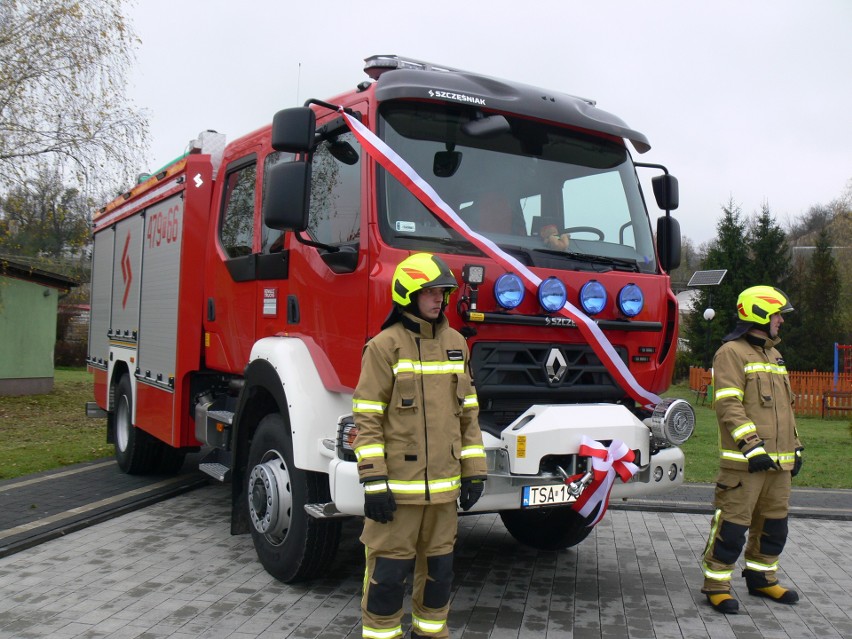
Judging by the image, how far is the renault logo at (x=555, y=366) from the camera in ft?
14.9

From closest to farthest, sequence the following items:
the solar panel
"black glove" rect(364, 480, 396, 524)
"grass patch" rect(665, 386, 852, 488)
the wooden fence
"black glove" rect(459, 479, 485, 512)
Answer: "black glove" rect(364, 480, 396, 524), "black glove" rect(459, 479, 485, 512), the solar panel, "grass patch" rect(665, 386, 852, 488), the wooden fence

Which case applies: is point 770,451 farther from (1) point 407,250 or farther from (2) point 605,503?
(1) point 407,250

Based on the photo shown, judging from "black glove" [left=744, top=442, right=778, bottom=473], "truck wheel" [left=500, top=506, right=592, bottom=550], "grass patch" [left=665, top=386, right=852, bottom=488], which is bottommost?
"grass patch" [left=665, top=386, right=852, bottom=488]

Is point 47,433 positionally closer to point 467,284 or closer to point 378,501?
point 467,284

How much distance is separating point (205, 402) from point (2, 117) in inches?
477

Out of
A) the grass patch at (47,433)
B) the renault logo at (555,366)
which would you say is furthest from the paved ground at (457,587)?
the grass patch at (47,433)

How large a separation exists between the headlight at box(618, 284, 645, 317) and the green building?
61.9ft

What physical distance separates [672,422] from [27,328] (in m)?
20.3

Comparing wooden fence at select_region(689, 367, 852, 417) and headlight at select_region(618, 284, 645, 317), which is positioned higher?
headlight at select_region(618, 284, 645, 317)

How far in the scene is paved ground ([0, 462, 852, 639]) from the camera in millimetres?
4340

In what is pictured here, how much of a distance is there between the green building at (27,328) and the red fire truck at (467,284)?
1725 centimetres

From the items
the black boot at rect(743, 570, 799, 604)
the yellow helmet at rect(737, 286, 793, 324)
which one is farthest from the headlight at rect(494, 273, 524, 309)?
the black boot at rect(743, 570, 799, 604)

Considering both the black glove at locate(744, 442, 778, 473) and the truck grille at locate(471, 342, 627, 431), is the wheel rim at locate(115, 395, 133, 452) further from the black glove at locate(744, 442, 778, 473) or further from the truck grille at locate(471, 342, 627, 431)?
the black glove at locate(744, 442, 778, 473)

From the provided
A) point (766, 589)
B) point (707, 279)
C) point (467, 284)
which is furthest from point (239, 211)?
point (707, 279)
